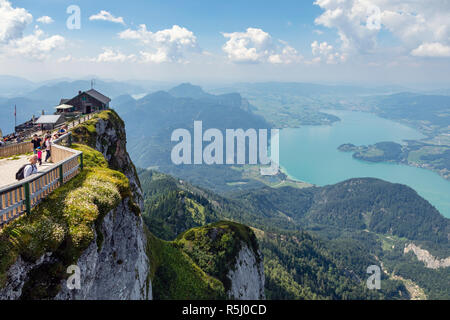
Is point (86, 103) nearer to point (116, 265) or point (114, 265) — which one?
point (116, 265)

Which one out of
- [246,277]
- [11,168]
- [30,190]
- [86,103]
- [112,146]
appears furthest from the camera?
[86,103]

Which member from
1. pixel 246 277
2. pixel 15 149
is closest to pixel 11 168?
pixel 15 149

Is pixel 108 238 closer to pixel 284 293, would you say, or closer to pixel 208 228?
pixel 208 228

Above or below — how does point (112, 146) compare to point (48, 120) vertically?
below

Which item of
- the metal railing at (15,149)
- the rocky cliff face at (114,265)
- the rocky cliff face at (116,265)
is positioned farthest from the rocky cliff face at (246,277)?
the metal railing at (15,149)

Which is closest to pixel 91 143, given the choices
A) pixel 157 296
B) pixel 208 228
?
pixel 157 296

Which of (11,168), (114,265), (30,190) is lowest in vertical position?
(114,265)
